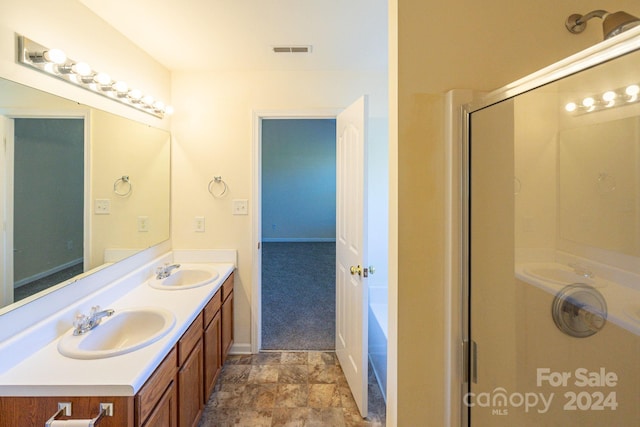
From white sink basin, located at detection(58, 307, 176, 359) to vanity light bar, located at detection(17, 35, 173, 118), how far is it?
122 centimetres

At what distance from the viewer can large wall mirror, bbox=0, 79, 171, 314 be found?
1.09 meters

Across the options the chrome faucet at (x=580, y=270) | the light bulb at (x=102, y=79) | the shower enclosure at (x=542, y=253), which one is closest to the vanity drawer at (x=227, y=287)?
the light bulb at (x=102, y=79)

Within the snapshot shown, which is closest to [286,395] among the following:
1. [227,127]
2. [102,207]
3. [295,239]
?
[102,207]

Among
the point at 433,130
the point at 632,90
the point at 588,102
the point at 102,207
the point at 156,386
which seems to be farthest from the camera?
the point at 102,207

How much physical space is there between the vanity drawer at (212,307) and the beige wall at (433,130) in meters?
1.25

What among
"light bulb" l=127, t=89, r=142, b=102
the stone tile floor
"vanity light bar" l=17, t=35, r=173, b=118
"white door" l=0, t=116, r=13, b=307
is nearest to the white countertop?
"white door" l=0, t=116, r=13, b=307

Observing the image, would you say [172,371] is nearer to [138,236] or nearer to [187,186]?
[138,236]

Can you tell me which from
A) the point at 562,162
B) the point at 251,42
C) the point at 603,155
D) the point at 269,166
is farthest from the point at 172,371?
the point at 269,166

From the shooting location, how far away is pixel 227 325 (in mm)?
2209

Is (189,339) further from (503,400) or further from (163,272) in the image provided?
(503,400)

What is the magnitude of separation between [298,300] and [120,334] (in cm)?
235

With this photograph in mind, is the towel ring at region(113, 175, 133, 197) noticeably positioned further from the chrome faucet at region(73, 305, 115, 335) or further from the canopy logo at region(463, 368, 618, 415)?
the canopy logo at region(463, 368, 618, 415)

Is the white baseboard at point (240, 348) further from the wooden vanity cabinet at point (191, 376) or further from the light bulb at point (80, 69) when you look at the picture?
the light bulb at point (80, 69)

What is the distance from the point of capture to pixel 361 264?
5.76 feet
